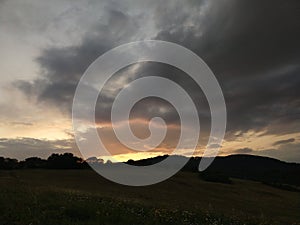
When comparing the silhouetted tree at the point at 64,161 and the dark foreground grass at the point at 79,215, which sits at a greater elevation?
the silhouetted tree at the point at 64,161

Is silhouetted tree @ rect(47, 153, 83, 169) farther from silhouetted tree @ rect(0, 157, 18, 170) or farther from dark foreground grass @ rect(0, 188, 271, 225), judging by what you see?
dark foreground grass @ rect(0, 188, 271, 225)

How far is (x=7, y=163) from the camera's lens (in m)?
95.1

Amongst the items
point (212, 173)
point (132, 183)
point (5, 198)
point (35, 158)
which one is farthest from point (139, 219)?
point (35, 158)

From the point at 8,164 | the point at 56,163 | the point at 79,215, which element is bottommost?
the point at 79,215

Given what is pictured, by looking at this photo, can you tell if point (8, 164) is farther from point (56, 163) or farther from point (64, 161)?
point (64, 161)

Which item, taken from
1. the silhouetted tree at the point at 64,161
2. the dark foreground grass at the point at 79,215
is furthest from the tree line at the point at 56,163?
the dark foreground grass at the point at 79,215

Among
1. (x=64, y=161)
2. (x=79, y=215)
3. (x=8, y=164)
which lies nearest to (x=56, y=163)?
(x=64, y=161)

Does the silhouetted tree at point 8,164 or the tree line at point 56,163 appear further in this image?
the tree line at point 56,163

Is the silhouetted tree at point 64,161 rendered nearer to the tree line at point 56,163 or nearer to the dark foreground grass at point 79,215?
the tree line at point 56,163

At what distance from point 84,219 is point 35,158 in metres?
104

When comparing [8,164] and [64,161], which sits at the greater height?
[64,161]

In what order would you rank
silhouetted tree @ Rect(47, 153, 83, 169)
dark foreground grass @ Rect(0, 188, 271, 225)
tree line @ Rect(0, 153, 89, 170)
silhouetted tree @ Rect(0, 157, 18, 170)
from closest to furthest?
dark foreground grass @ Rect(0, 188, 271, 225) < silhouetted tree @ Rect(0, 157, 18, 170) < tree line @ Rect(0, 153, 89, 170) < silhouetted tree @ Rect(47, 153, 83, 169)

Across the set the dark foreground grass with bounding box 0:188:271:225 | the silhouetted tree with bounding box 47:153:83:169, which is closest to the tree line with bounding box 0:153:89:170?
the silhouetted tree with bounding box 47:153:83:169

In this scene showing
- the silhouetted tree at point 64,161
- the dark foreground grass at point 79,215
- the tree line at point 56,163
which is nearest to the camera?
the dark foreground grass at point 79,215
